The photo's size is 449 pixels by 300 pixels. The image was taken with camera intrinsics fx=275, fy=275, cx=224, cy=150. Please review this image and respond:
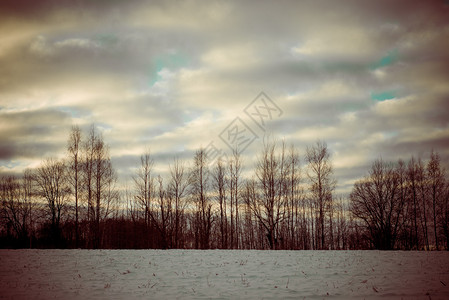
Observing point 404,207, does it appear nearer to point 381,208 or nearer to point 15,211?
point 381,208

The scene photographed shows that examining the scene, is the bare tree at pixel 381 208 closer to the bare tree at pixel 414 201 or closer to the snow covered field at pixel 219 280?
the bare tree at pixel 414 201

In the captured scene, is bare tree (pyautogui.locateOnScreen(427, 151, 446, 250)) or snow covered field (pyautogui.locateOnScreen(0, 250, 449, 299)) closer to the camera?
snow covered field (pyautogui.locateOnScreen(0, 250, 449, 299))

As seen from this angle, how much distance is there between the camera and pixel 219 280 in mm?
11547

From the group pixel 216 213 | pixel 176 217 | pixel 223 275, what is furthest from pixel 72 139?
pixel 223 275

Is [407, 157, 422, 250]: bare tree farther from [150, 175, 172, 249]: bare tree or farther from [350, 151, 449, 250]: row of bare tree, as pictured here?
[150, 175, 172, 249]: bare tree

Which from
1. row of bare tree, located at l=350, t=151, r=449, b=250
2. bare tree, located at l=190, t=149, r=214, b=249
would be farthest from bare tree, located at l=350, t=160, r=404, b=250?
bare tree, located at l=190, t=149, r=214, b=249

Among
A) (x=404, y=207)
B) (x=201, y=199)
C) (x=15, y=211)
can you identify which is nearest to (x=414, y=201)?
(x=404, y=207)

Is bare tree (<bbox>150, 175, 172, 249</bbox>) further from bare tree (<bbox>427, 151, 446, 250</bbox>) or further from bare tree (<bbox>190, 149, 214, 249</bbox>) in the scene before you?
bare tree (<bbox>427, 151, 446, 250</bbox>)

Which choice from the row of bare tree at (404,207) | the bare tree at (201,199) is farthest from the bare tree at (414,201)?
the bare tree at (201,199)

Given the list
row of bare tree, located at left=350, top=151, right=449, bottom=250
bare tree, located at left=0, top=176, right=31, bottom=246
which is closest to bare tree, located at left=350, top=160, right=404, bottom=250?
row of bare tree, located at left=350, top=151, right=449, bottom=250

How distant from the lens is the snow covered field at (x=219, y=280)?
928 cm

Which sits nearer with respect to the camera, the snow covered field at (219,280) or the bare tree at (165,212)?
the snow covered field at (219,280)

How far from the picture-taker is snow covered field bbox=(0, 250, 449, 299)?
30.5ft

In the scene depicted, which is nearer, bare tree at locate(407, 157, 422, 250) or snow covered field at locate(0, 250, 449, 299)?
snow covered field at locate(0, 250, 449, 299)
